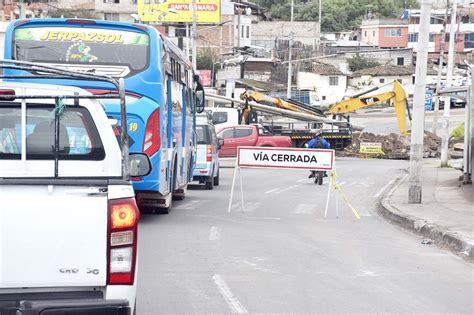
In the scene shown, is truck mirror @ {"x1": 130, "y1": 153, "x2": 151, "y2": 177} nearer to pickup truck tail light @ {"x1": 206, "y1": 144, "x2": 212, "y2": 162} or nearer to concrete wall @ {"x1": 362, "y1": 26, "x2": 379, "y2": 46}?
pickup truck tail light @ {"x1": 206, "y1": 144, "x2": 212, "y2": 162}

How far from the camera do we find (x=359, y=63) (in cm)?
9650

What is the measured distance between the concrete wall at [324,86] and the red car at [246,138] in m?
46.9

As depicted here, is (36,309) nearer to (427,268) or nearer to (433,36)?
(427,268)

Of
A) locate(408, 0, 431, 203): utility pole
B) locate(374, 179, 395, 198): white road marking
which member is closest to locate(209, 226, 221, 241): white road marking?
locate(408, 0, 431, 203): utility pole

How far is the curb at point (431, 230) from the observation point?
14.1 metres

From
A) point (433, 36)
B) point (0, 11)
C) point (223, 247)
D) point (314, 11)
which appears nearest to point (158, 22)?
point (0, 11)

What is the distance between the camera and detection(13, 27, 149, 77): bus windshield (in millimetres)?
15766

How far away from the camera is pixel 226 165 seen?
41312 millimetres

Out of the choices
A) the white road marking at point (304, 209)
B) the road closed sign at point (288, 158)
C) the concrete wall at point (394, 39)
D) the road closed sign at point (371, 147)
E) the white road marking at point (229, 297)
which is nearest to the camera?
the white road marking at point (229, 297)

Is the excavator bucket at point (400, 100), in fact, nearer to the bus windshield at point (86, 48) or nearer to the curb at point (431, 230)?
the curb at point (431, 230)

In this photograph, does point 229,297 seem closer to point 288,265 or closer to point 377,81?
point 288,265

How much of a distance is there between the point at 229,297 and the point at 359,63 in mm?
88763

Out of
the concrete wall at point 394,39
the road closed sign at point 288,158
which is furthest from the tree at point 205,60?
the road closed sign at point 288,158

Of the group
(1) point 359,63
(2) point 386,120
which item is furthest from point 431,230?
(1) point 359,63
